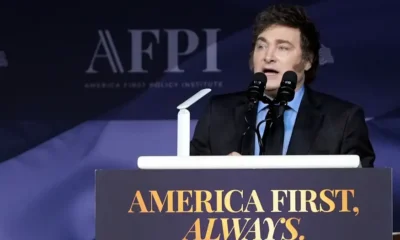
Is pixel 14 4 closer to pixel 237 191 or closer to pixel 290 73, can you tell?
pixel 290 73

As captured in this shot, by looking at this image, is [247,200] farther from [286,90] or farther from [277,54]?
[277,54]

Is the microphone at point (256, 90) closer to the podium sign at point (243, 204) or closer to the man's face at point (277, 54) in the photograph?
the man's face at point (277, 54)

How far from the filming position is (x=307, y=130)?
3113 mm

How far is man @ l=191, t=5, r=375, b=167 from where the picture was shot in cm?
309

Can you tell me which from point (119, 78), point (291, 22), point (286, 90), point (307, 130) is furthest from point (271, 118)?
point (119, 78)

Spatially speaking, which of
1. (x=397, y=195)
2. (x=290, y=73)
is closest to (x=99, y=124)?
(x=397, y=195)

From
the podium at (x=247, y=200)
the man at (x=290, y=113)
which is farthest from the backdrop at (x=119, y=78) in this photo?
the podium at (x=247, y=200)

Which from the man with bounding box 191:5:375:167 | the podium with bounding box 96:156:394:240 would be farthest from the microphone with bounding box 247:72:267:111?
the podium with bounding box 96:156:394:240

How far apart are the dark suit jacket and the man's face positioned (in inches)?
4.6

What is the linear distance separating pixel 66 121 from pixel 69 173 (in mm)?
271

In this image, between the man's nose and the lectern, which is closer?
the lectern

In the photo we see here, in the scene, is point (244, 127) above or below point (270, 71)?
below

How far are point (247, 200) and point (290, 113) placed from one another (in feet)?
3.22

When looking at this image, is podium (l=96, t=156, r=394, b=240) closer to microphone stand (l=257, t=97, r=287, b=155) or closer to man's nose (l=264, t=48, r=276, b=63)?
microphone stand (l=257, t=97, r=287, b=155)
